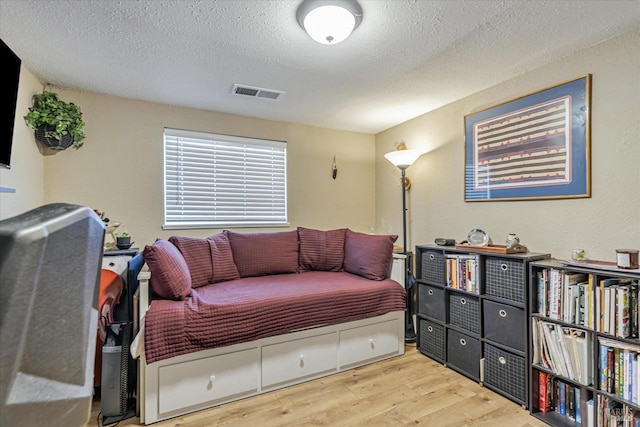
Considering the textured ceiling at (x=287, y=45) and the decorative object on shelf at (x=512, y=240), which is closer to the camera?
the textured ceiling at (x=287, y=45)

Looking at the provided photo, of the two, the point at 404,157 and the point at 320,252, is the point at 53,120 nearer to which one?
the point at 320,252

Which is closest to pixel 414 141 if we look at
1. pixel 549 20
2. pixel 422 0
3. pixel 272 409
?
pixel 549 20

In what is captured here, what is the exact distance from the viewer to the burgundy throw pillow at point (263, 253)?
2.83 meters

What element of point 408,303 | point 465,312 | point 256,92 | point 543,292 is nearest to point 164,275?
point 256,92

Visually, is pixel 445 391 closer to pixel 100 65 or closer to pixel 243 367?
pixel 243 367

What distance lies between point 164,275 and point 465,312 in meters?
2.17

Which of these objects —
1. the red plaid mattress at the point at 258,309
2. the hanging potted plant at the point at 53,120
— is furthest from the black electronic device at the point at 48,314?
the hanging potted plant at the point at 53,120

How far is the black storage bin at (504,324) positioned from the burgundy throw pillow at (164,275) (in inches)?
Result: 82.7

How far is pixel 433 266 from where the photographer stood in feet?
8.57

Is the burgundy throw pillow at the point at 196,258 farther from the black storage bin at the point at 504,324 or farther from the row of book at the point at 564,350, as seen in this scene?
the row of book at the point at 564,350

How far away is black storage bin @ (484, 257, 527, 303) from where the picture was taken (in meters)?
1.98

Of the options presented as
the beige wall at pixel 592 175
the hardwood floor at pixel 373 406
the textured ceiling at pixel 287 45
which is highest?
the textured ceiling at pixel 287 45

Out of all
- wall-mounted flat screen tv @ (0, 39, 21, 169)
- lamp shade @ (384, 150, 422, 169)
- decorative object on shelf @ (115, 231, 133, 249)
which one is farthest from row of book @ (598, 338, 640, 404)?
wall-mounted flat screen tv @ (0, 39, 21, 169)

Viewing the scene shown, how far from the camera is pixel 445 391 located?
2.10 metres
